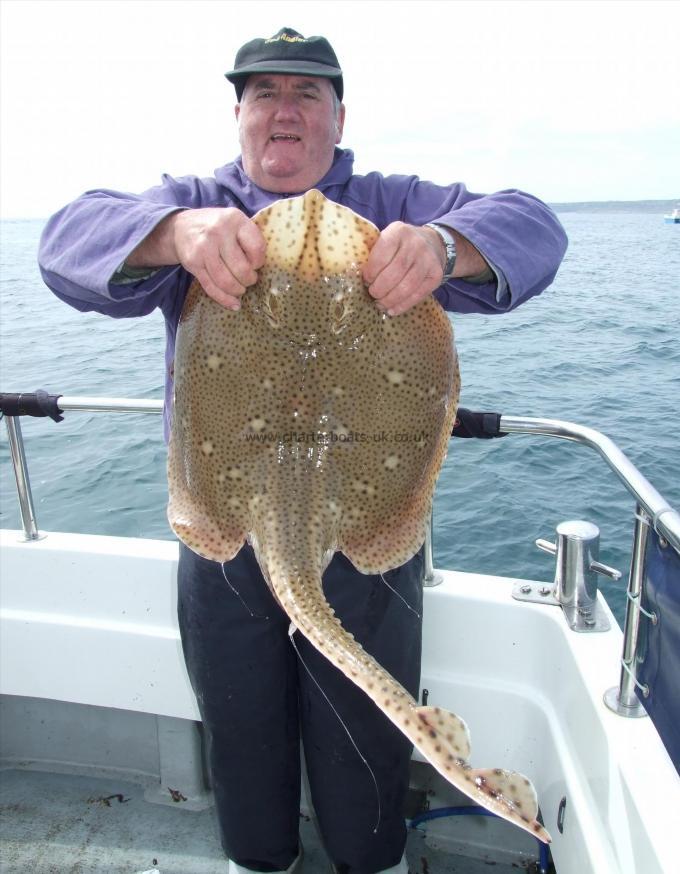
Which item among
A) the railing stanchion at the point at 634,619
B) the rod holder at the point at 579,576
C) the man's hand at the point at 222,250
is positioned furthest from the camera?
the rod holder at the point at 579,576

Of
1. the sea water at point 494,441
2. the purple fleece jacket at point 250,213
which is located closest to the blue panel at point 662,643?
the purple fleece jacket at point 250,213

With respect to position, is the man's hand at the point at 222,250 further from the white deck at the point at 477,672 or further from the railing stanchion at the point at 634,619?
the white deck at the point at 477,672

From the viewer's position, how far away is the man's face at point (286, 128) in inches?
93.4

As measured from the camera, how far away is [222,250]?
173 centimetres

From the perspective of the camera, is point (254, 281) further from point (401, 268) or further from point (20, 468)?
point (20, 468)

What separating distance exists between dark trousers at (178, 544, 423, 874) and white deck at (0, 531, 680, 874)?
0.55 m

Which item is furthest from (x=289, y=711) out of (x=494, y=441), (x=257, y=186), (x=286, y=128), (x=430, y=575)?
(x=494, y=441)

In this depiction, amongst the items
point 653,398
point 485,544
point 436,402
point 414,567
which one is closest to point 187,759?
point 414,567

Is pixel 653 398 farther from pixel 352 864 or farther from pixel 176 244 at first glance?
pixel 176 244

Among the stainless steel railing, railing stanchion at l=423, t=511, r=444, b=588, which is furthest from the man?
the stainless steel railing

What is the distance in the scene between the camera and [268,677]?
8.48 feet

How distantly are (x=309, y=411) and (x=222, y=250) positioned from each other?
453 millimetres

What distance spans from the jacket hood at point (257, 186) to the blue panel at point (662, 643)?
5.02 feet

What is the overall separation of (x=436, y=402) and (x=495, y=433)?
951mm
